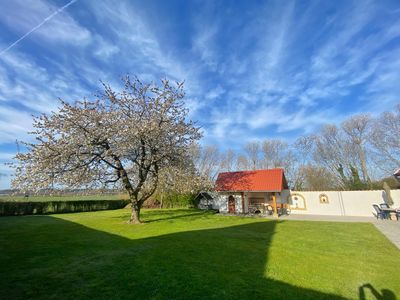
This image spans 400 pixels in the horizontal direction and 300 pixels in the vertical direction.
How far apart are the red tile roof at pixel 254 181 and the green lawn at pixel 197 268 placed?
963cm

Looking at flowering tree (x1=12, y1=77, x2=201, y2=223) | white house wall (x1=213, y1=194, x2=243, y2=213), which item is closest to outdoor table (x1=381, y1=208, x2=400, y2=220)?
white house wall (x1=213, y1=194, x2=243, y2=213)

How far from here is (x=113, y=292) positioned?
4004 millimetres

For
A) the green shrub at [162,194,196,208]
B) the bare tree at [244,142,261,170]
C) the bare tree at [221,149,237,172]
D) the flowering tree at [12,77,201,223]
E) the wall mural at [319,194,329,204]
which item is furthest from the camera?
the bare tree at [221,149,237,172]

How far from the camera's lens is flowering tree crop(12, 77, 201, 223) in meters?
11.2

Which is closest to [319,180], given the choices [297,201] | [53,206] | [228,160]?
[297,201]

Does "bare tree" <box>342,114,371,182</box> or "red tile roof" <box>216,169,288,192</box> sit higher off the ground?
"bare tree" <box>342,114,371,182</box>

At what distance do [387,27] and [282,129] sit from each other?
63.9 ft

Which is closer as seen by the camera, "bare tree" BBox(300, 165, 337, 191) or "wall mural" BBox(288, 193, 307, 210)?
"wall mural" BBox(288, 193, 307, 210)

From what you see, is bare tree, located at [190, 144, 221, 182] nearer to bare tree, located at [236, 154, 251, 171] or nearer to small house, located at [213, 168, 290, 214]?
bare tree, located at [236, 154, 251, 171]

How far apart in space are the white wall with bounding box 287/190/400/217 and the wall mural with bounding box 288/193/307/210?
242mm

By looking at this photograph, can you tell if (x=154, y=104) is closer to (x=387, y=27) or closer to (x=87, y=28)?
(x=87, y=28)

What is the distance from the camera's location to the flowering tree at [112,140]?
11.2 metres

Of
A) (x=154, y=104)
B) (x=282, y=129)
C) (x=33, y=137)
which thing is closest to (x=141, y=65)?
(x=154, y=104)

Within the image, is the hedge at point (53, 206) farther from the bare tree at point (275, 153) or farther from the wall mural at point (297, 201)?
the bare tree at point (275, 153)
